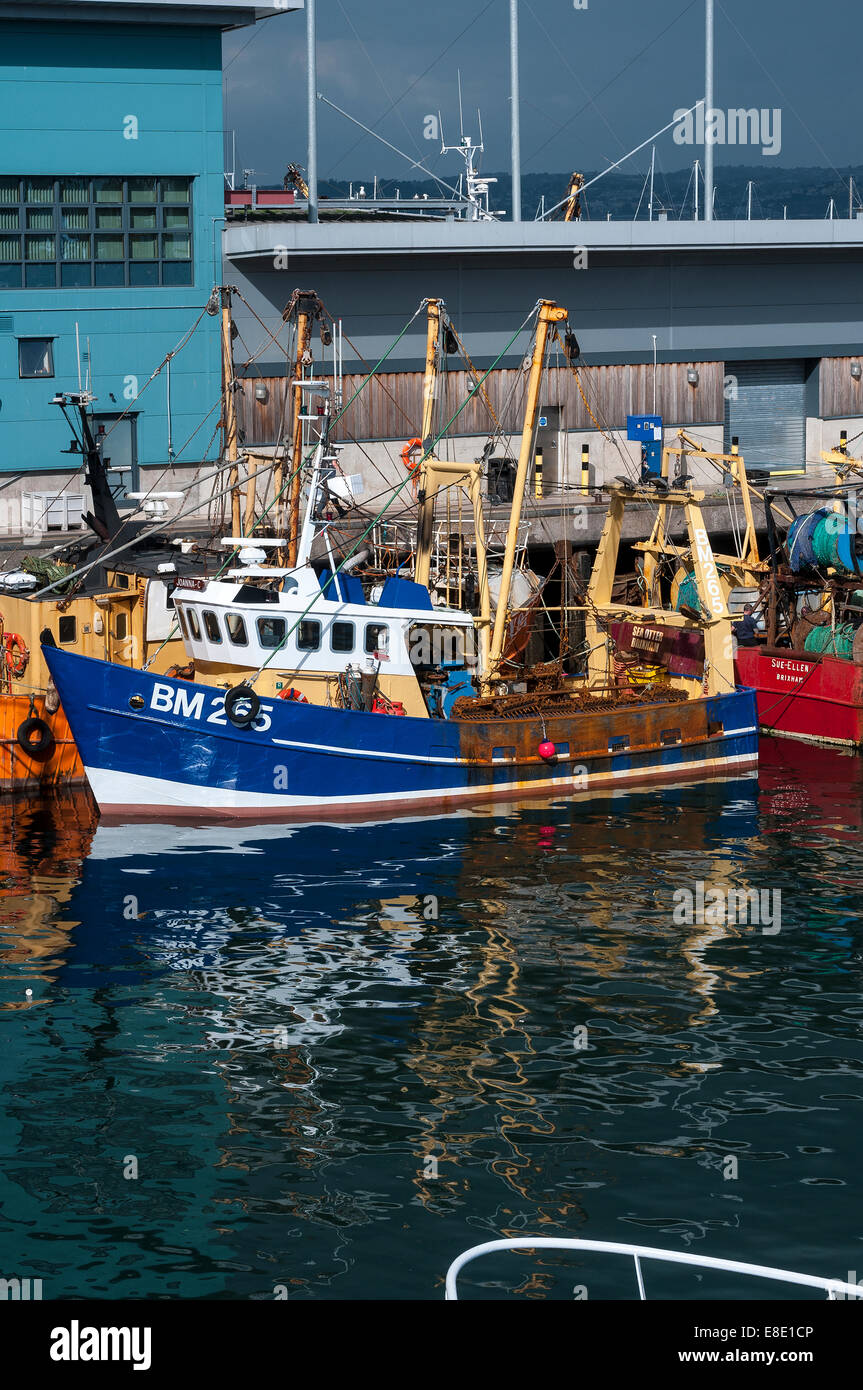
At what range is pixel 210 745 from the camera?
28.3 metres

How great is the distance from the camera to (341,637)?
2980 centimetres

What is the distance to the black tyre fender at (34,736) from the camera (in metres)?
30.7

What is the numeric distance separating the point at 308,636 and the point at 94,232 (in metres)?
17.6

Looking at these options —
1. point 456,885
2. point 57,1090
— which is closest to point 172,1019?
point 57,1090

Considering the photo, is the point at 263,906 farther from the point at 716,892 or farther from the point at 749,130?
the point at 749,130

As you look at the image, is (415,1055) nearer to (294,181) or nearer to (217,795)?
(217,795)

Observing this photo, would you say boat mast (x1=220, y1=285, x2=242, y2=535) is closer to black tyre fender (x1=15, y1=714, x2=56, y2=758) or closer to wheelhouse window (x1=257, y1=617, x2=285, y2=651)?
wheelhouse window (x1=257, y1=617, x2=285, y2=651)

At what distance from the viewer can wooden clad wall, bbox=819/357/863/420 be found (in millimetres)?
51406

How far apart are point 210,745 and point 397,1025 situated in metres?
10.1

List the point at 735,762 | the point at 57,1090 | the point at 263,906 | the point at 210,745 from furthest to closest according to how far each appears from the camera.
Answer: the point at 735,762, the point at 210,745, the point at 263,906, the point at 57,1090

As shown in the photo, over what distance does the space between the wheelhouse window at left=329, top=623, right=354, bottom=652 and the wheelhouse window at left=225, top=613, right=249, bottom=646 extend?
5.01 feet

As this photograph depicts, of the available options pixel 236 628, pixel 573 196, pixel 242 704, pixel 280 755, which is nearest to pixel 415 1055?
pixel 242 704

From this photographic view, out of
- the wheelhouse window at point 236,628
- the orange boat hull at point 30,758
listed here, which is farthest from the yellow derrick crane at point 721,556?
the orange boat hull at point 30,758

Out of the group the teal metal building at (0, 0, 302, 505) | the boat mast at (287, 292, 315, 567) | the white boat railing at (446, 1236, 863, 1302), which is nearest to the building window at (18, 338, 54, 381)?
the teal metal building at (0, 0, 302, 505)
